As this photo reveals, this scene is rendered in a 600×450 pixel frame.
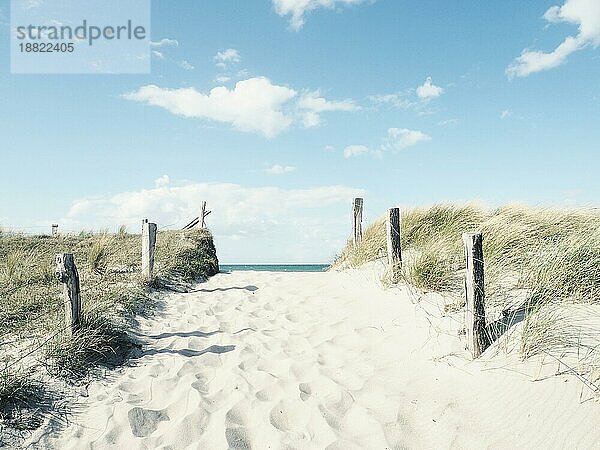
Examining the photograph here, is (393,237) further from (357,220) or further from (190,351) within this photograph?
(190,351)

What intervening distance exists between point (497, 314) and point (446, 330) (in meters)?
0.66

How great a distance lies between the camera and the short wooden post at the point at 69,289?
500 cm

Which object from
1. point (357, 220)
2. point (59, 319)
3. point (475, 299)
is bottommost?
point (59, 319)

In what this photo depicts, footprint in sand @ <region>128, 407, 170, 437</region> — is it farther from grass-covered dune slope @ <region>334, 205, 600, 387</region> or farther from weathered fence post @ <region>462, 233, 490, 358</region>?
grass-covered dune slope @ <region>334, 205, 600, 387</region>

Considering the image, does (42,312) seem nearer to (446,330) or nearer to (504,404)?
(446,330)

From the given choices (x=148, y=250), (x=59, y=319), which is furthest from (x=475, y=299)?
(x=148, y=250)

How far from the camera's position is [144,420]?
396 centimetres

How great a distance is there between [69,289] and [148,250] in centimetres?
423

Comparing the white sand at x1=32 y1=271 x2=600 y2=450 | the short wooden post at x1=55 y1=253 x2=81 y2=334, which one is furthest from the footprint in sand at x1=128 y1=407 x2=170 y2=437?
the short wooden post at x1=55 y1=253 x2=81 y2=334

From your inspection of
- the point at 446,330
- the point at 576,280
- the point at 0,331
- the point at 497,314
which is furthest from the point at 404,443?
the point at 0,331

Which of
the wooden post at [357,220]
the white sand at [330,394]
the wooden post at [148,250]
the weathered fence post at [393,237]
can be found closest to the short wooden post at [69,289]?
the white sand at [330,394]

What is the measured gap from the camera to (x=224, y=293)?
931 centimetres

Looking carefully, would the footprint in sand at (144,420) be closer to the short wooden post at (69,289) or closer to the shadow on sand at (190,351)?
the shadow on sand at (190,351)

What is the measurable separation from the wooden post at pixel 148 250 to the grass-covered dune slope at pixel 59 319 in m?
0.24
